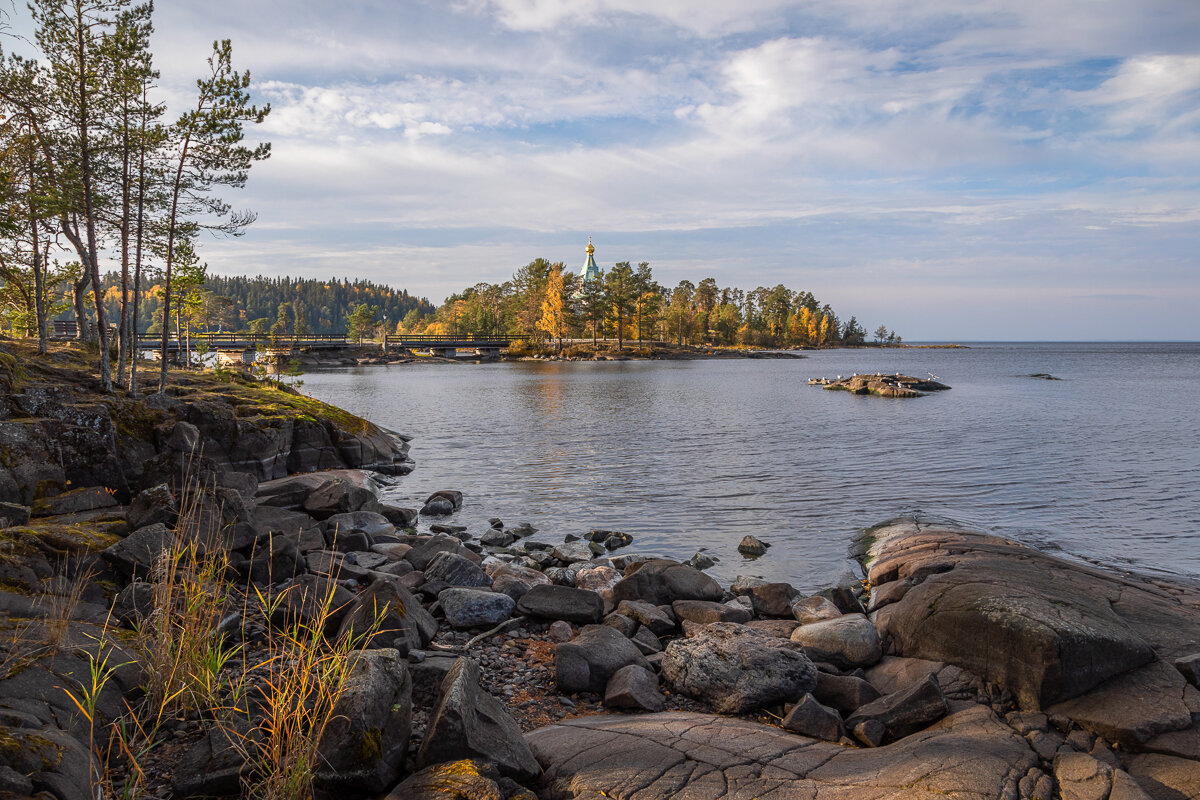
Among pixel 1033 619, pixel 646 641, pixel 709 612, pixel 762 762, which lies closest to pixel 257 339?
pixel 709 612

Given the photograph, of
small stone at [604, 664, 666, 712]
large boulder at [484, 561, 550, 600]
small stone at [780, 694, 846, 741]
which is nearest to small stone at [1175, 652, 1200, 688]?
small stone at [780, 694, 846, 741]

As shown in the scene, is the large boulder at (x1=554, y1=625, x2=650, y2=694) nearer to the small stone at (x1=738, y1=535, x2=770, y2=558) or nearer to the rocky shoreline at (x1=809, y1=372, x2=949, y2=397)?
the small stone at (x1=738, y1=535, x2=770, y2=558)

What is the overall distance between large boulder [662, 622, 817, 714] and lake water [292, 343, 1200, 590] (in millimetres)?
4819

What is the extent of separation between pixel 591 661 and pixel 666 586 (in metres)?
3.44

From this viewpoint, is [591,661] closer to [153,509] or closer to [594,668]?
[594,668]

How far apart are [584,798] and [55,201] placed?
75.1 feet

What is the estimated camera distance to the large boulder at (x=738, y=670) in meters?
6.97

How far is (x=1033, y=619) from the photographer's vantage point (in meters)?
Answer: 7.03

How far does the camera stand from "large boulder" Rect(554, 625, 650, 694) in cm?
722

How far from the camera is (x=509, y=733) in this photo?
5.27 metres

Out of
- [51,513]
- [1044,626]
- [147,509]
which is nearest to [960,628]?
[1044,626]

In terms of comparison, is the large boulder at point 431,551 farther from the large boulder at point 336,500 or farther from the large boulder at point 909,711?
the large boulder at point 909,711

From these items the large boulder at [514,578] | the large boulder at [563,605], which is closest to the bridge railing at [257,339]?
the large boulder at [514,578]

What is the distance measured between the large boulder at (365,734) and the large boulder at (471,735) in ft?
0.76
